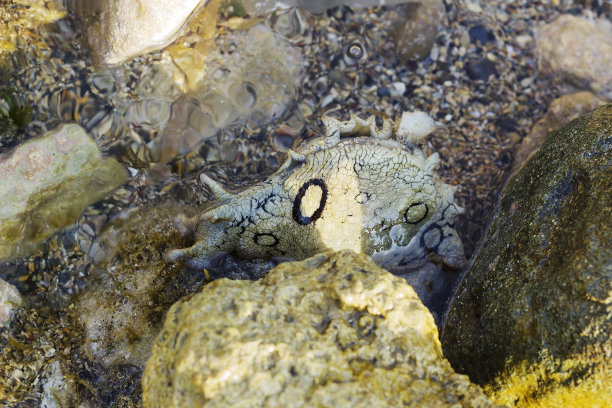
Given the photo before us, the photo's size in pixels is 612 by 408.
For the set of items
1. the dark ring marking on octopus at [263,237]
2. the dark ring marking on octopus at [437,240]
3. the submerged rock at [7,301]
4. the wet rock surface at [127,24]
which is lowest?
the submerged rock at [7,301]

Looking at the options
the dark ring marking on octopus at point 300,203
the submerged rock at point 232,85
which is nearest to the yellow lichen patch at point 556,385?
the dark ring marking on octopus at point 300,203

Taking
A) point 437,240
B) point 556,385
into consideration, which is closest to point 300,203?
point 437,240

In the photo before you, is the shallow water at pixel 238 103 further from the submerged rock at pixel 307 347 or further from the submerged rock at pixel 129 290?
the submerged rock at pixel 307 347

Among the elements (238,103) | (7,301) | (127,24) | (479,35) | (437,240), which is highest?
(127,24)

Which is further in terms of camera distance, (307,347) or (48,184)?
(48,184)

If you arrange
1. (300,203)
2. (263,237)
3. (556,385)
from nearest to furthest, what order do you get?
(556,385), (300,203), (263,237)

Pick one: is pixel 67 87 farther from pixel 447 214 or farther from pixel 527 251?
pixel 527 251

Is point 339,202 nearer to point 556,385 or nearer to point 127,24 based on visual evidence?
point 556,385
